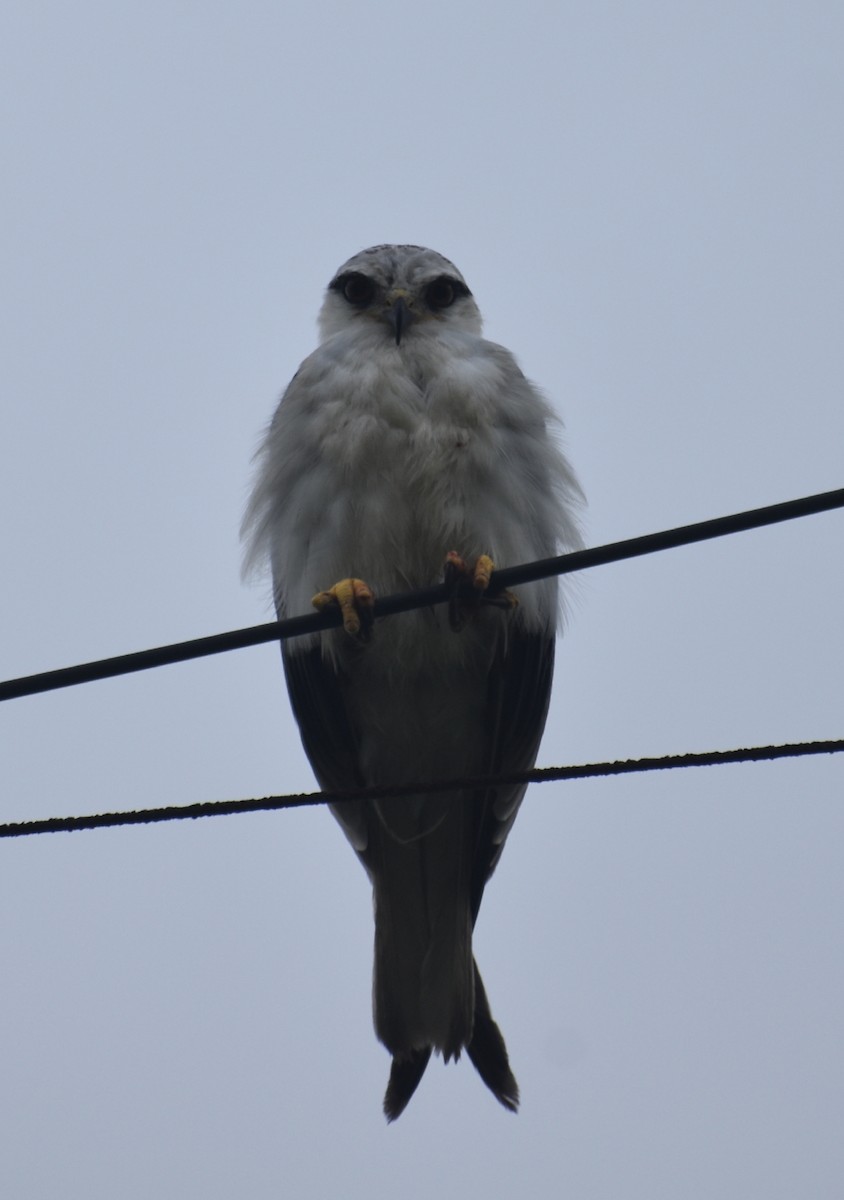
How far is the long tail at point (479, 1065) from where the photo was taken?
445cm

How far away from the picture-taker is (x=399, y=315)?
527cm

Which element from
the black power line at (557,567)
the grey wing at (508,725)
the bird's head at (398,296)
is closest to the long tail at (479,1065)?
the grey wing at (508,725)

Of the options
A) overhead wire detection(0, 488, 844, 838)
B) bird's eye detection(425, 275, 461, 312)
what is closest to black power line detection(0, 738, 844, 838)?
overhead wire detection(0, 488, 844, 838)

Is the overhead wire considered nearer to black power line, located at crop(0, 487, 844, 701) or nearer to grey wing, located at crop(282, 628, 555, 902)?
black power line, located at crop(0, 487, 844, 701)

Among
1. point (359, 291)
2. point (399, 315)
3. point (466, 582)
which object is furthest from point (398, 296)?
point (466, 582)

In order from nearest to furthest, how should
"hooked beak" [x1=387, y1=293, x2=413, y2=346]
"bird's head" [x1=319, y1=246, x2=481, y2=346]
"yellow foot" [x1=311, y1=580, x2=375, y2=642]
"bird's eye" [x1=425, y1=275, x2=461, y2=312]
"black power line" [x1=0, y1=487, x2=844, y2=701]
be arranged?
"black power line" [x1=0, y1=487, x2=844, y2=701]
"yellow foot" [x1=311, y1=580, x2=375, y2=642]
"hooked beak" [x1=387, y1=293, x2=413, y2=346]
"bird's head" [x1=319, y1=246, x2=481, y2=346]
"bird's eye" [x1=425, y1=275, x2=461, y2=312]

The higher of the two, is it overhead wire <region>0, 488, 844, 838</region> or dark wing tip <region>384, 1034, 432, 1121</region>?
overhead wire <region>0, 488, 844, 838</region>

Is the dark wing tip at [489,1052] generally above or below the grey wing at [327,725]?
below

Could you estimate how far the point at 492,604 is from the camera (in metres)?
4.48

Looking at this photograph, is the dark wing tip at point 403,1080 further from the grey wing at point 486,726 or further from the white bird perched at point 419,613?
the grey wing at point 486,726

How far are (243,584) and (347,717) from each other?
0.62 metres

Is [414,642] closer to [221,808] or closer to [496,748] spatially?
[496,748]

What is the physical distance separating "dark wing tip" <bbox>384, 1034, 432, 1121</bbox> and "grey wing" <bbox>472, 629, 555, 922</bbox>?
60 cm

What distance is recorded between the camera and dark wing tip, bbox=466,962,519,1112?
177 inches
